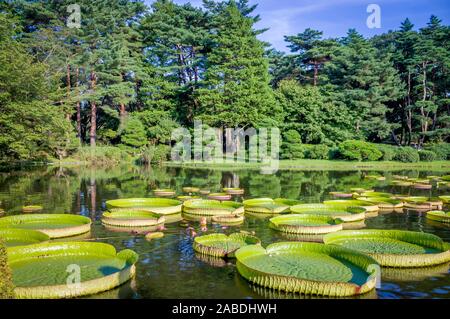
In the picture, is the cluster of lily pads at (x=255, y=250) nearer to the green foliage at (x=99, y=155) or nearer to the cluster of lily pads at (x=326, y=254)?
the cluster of lily pads at (x=326, y=254)

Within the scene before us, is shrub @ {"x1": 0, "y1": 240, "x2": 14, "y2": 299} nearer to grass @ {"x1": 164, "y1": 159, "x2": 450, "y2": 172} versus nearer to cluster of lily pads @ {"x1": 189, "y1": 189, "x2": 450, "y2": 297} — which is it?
cluster of lily pads @ {"x1": 189, "y1": 189, "x2": 450, "y2": 297}

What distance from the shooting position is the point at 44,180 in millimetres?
25500

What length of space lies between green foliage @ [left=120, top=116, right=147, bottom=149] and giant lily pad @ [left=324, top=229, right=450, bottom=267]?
35.5 meters

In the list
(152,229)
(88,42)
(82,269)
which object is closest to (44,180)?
(152,229)

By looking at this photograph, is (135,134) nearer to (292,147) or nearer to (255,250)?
(292,147)

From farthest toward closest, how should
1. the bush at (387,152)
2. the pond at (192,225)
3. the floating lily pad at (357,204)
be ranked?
the bush at (387,152) → the floating lily pad at (357,204) → the pond at (192,225)

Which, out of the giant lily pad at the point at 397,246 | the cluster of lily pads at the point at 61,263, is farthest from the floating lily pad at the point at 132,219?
the giant lily pad at the point at 397,246

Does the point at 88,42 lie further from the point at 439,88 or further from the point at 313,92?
the point at 439,88

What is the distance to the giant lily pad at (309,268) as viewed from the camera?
7160 mm

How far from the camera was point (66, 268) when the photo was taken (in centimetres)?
836

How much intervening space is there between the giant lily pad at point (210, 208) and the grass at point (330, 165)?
19.9 m

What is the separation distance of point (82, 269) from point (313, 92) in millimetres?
41293

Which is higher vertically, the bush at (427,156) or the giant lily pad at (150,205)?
the bush at (427,156)

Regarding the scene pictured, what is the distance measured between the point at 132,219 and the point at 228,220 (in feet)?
10.6
